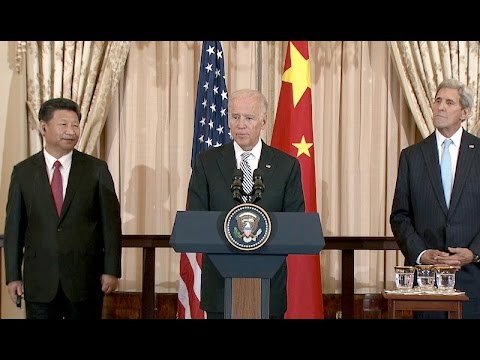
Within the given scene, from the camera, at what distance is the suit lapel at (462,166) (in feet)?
15.1

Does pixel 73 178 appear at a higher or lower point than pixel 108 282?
higher

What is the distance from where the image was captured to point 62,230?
15.2 feet

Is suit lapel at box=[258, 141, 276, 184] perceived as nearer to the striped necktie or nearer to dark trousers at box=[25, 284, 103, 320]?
the striped necktie

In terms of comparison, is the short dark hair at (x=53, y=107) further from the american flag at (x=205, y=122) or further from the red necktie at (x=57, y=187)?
the american flag at (x=205, y=122)

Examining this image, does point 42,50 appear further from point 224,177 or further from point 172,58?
point 224,177

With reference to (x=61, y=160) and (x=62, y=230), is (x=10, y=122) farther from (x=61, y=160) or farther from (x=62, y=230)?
(x=62, y=230)

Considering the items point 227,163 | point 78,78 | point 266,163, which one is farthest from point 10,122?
point 266,163

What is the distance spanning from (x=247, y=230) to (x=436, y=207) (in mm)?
1465

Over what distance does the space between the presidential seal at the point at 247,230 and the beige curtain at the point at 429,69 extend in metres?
3.20

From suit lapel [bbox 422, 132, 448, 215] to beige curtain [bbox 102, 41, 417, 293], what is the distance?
1.93 metres

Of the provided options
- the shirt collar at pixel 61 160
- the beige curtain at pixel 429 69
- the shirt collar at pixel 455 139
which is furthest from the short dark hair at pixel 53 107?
the beige curtain at pixel 429 69

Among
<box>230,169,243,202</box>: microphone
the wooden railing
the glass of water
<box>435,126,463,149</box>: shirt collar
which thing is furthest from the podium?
the wooden railing

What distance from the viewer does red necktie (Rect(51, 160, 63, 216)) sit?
4680mm
